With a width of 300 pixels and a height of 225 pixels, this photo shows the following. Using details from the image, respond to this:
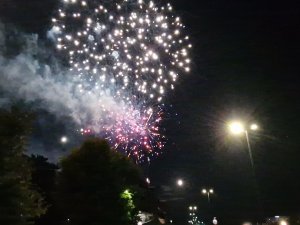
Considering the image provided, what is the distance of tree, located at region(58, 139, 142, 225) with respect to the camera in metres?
20.4

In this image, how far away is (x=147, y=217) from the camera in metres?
46.3

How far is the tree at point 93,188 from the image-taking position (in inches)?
803

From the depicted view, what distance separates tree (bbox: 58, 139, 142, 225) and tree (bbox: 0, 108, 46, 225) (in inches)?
231

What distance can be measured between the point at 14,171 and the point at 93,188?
7.32 meters

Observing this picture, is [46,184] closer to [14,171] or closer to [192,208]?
[14,171]

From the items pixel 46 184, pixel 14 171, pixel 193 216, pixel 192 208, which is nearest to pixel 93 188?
pixel 14 171

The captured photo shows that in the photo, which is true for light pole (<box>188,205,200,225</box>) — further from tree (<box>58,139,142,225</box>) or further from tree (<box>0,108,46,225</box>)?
tree (<box>0,108,46,225</box>)

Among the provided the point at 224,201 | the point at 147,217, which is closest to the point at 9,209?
the point at 147,217

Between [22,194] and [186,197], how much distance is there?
79.3 metres

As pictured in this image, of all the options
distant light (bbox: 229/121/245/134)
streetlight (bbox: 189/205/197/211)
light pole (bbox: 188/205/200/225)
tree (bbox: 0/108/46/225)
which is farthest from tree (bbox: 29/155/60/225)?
light pole (bbox: 188/205/200/225)

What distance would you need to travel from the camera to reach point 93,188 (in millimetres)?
20750

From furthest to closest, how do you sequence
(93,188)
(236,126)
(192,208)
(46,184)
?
(192,208) → (46,184) → (236,126) → (93,188)

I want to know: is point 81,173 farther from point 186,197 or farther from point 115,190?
point 186,197

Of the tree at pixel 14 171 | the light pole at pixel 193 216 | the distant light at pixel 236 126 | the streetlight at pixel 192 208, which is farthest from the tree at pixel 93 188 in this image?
the light pole at pixel 193 216
